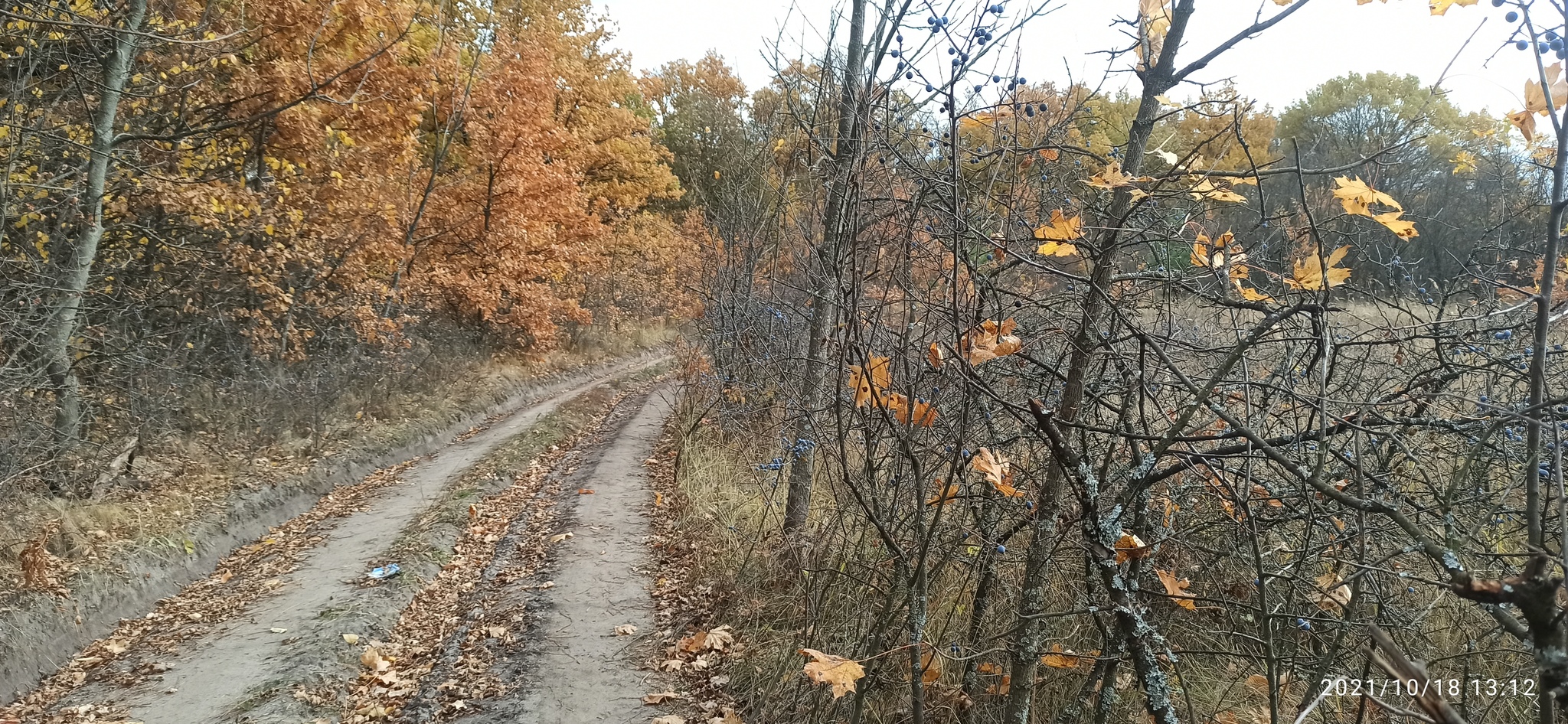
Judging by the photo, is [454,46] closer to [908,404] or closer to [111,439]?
[111,439]

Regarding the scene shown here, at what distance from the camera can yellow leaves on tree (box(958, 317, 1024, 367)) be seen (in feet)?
8.48

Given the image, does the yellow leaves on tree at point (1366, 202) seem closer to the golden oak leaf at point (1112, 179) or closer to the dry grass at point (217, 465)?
the golden oak leaf at point (1112, 179)

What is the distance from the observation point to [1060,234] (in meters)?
2.40

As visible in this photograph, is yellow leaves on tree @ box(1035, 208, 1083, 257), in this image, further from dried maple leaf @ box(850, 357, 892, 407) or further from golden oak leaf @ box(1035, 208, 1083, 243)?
dried maple leaf @ box(850, 357, 892, 407)

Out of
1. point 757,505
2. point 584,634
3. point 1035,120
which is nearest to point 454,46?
point 757,505

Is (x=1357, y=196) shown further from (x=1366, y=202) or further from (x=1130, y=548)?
(x=1130, y=548)

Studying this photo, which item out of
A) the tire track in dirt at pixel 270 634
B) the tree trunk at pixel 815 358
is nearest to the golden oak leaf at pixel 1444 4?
the tree trunk at pixel 815 358

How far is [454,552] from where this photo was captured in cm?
864

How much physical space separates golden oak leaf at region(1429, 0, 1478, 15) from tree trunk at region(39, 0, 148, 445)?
34.0ft

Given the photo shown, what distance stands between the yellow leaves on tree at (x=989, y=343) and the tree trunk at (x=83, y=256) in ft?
30.5

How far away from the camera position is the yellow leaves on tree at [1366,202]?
6.72ft

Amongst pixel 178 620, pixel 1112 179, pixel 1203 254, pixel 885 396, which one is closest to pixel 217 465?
pixel 178 620

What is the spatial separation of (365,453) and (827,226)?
9750 mm

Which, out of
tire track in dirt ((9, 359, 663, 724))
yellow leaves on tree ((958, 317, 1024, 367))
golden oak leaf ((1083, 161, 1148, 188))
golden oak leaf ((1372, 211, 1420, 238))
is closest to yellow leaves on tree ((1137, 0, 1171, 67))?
golden oak leaf ((1083, 161, 1148, 188))
